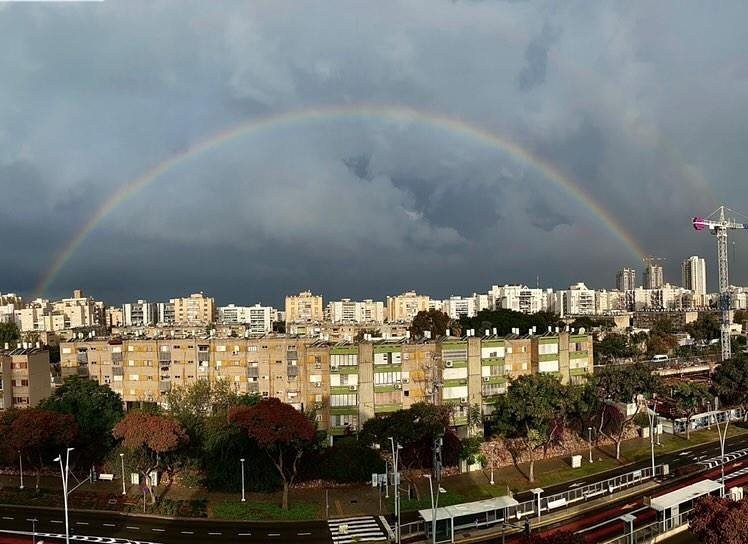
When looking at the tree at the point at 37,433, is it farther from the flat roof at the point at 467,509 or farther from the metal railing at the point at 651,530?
the metal railing at the point at 651,530

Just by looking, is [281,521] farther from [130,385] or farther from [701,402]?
[701,402]

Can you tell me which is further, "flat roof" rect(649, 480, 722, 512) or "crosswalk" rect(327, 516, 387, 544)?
"crosswalk" rect(327, 516, 387, 544)

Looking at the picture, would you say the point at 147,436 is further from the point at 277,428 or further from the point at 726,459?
the point at 726,459

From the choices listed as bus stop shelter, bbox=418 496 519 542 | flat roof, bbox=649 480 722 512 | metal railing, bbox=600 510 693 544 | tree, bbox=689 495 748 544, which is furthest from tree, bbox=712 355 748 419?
tree, bbox=689 495 748 544

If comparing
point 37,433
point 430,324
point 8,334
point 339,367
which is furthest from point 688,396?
point 8,334

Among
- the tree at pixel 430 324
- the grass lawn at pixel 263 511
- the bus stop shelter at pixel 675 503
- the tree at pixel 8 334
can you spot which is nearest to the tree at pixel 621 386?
the bus stop shelter at pixel 675 503

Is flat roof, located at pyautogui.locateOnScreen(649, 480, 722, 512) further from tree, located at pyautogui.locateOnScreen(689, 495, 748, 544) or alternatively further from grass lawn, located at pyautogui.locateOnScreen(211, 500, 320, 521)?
grass lawn, located at pyautogui.locateOnScreen(211, 500, 320, 521)
